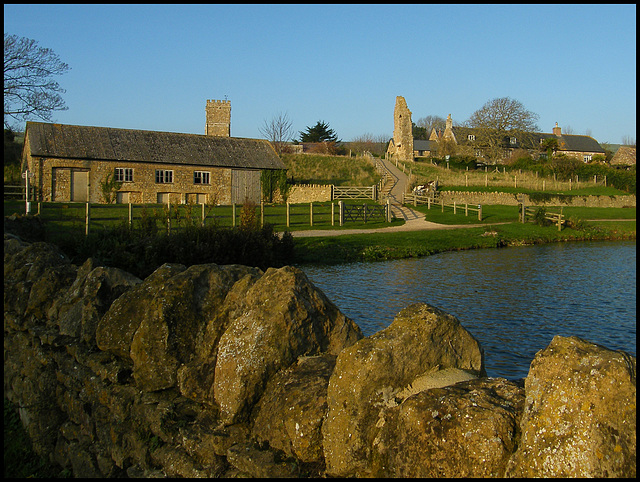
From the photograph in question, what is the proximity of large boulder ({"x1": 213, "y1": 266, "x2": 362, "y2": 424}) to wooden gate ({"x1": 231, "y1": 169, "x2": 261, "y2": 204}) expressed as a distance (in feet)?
143

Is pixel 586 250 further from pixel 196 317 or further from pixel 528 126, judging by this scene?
pixel 528 126

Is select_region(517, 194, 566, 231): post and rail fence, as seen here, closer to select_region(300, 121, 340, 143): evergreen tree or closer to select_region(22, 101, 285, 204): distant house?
select_region(22, 101, 285, 204): distant house

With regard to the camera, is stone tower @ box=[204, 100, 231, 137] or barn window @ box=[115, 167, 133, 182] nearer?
barn window @ box=[115, 167, 133, 182]

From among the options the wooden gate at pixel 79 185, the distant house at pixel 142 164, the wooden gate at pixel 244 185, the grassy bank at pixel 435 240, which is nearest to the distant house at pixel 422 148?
the distant house at pixel 142 164

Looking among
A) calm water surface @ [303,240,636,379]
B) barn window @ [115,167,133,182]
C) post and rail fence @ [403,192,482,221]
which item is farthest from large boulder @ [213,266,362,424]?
barn window @ [115,167,133,182]

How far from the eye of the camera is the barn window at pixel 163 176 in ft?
146

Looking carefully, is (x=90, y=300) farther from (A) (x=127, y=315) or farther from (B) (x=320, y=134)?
(B) (x=320, y=134)

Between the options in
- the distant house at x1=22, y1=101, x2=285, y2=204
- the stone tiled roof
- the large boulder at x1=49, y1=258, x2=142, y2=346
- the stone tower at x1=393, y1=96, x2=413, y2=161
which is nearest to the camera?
the large boulder at x1=49, y1=258, x2=142, y2=346

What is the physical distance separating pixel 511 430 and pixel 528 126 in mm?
75432

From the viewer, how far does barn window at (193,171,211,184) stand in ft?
151

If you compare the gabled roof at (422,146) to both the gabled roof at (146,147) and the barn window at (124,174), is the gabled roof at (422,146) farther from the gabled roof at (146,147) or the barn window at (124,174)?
the barn window at (124,174)

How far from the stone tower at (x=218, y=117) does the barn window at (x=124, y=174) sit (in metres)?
17.2

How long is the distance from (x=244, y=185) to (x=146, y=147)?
835 centimetres

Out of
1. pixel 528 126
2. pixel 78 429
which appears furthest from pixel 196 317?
pixel 528 126
